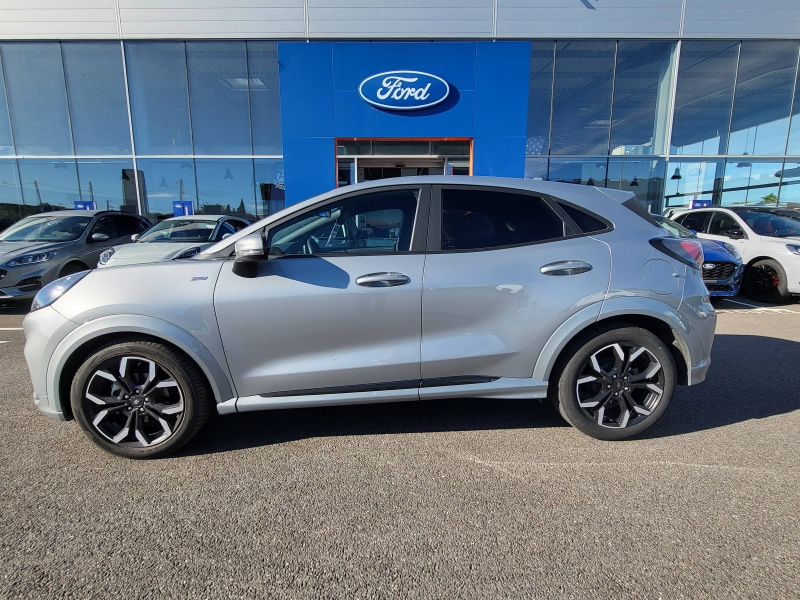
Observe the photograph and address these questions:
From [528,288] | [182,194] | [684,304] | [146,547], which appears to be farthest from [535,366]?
[182,194]

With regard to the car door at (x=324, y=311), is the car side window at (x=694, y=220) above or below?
above

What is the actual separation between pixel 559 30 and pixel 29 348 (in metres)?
15.7

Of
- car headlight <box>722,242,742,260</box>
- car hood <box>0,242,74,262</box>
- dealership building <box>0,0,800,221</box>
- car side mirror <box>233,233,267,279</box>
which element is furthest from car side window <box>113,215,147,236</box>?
car headlight <box>722,242,742,260</box>

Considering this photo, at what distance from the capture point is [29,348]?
2.51m

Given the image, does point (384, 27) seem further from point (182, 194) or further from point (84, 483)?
point (84, 483)

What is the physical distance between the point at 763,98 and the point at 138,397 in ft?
70.5

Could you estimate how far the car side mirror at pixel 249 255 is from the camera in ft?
7.65

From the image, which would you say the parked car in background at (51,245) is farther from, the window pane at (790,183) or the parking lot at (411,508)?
the window pane at (790,183)

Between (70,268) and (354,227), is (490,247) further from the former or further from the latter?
(70,268)

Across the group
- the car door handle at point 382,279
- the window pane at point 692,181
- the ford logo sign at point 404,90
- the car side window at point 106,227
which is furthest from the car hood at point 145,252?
the window pane at point 692,181

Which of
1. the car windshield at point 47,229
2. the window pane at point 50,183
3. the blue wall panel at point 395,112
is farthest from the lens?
the window pane at point 50,183

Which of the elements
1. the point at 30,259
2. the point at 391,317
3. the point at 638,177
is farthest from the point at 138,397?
the point at 638,177

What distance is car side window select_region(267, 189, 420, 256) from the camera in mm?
2643

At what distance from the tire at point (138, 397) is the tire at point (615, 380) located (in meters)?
2.39
